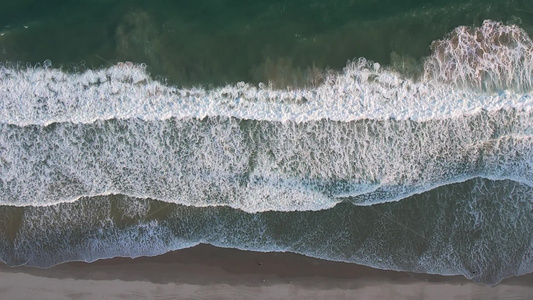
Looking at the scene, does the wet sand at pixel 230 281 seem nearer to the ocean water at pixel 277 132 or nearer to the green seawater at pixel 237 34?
the ocean water at pixel 277 132

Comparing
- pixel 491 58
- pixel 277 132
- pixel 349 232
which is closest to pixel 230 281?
pixel 349 232

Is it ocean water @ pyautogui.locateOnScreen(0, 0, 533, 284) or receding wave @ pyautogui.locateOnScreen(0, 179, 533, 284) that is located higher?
ocean water @ pyautogui.locateOnScreen(0, 0, 533, 284)

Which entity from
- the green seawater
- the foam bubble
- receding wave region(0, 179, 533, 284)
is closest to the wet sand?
receding wave region(0, 179, 533, 284)

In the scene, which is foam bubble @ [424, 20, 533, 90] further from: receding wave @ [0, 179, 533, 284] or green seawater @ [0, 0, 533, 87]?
receding wave @ [0, 179, 533, 284]

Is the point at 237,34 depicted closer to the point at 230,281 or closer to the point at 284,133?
the point at 284,133

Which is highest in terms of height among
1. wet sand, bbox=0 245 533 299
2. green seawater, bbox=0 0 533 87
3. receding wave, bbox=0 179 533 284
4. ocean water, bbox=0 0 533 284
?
green seawater, bbox=0 0 533 87

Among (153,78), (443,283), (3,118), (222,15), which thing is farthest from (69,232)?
(443,283)
